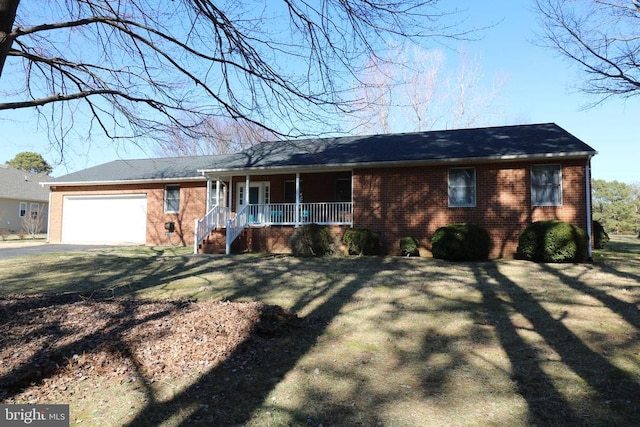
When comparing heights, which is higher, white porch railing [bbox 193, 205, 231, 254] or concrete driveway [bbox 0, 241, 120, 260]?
white porch railing [bbox 193, 205, 231, 254]

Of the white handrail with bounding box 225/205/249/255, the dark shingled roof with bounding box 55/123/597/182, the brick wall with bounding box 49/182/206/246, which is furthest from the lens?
the brick wall with bounding box 49/182/206/246

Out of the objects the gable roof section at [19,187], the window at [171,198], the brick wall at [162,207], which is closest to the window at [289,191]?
the brick wall at [162,207]

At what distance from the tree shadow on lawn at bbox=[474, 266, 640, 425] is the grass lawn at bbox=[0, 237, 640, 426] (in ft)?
0.05

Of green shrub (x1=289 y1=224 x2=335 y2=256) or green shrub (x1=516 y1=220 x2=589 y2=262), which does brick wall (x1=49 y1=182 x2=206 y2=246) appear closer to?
green shrub (x1=289 y1=224 x2=335 y2=256)

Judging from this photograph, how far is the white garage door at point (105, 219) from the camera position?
20.8 m

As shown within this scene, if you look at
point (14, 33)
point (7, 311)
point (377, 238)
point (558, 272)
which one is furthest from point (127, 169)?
point (558, 272)

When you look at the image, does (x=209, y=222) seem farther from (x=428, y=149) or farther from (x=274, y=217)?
(x=428, y=149)

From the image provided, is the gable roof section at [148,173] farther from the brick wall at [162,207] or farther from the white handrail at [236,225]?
the white handrail at [236,225]

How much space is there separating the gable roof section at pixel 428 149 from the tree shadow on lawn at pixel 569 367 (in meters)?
7.17

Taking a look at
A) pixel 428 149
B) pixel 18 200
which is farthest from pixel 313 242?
pixel 18 200

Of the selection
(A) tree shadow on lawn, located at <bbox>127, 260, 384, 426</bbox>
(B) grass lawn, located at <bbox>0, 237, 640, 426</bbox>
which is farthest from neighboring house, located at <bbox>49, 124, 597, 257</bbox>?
(A) tree shadow on lawn, located at <bbox>127, 260, 384, 426</bbox>

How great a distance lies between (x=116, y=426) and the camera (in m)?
3.31

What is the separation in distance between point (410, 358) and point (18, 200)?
1544 inches

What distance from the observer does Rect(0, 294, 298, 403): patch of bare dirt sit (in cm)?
414
